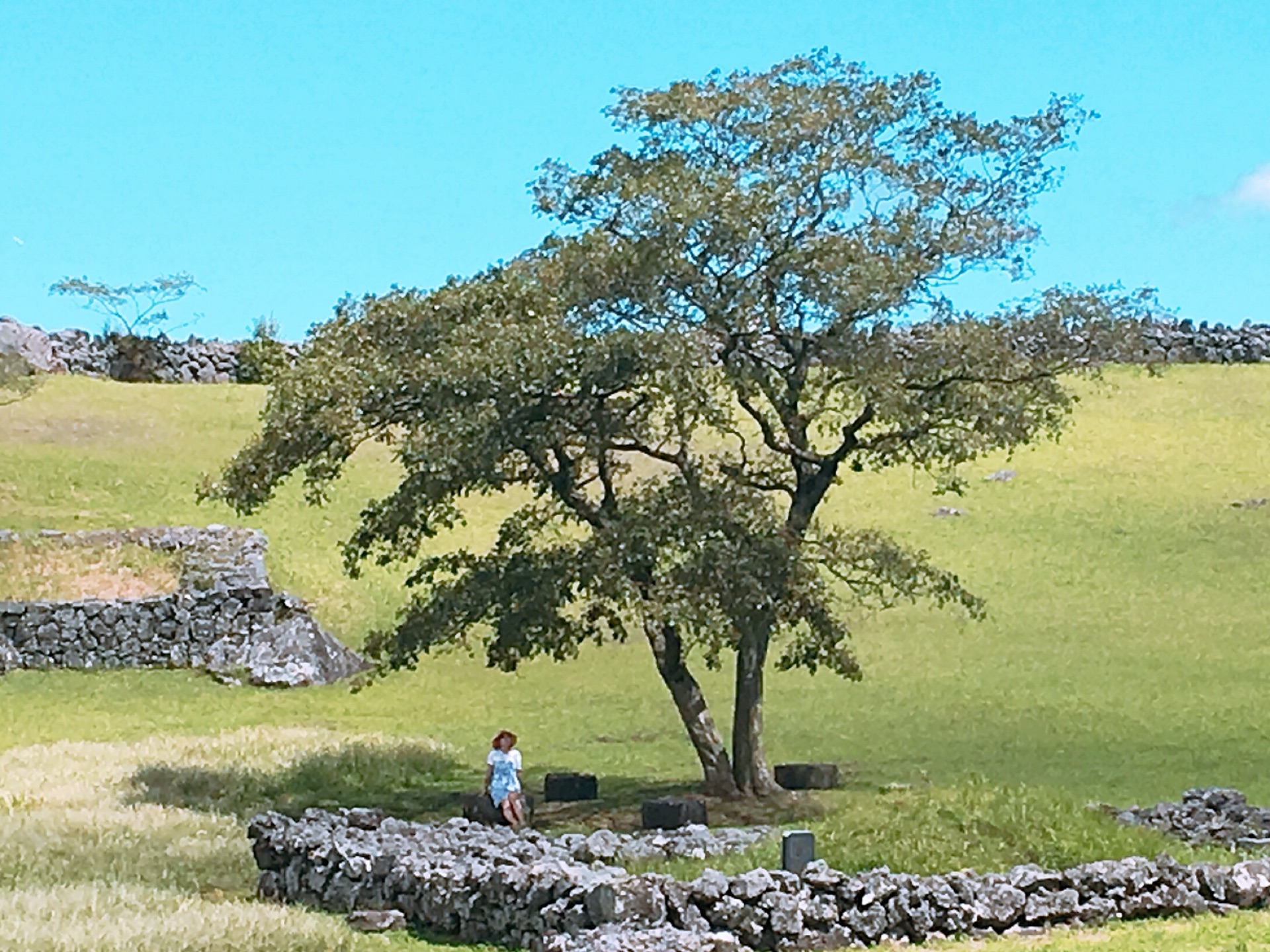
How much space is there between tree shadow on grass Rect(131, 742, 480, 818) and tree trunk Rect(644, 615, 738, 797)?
333cm

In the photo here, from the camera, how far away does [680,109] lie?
83.9 feet

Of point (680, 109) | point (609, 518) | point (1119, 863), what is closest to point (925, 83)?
point (680, 109)

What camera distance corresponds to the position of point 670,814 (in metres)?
24.1

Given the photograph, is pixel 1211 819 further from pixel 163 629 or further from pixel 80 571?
pixel 80 571

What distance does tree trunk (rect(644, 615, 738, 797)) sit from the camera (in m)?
26.8

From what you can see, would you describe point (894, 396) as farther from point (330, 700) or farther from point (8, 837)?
point (330, 700)

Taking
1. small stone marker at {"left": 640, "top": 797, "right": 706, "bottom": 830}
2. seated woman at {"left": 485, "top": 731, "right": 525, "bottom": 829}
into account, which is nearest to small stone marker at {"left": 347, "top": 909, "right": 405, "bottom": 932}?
seated woman at {"left": 485, "top": 731, "right": 525, "bottom": 829}

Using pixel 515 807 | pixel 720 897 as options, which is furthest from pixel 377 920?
pixel 515 807

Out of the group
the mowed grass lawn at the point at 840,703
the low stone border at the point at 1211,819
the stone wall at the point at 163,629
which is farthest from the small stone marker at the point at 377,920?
the stone wall at the point at 163,629

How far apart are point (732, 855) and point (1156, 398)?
44874 mm

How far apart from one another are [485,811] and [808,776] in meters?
5.57

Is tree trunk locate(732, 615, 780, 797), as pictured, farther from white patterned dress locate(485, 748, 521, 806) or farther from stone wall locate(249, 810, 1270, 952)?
stone wall locate(249, 810, 1270, 952)

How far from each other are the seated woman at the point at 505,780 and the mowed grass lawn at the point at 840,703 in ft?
10.2

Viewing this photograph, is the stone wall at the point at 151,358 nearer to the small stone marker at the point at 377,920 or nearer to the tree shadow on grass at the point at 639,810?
the tree shadow on grass at the point at 639,810
